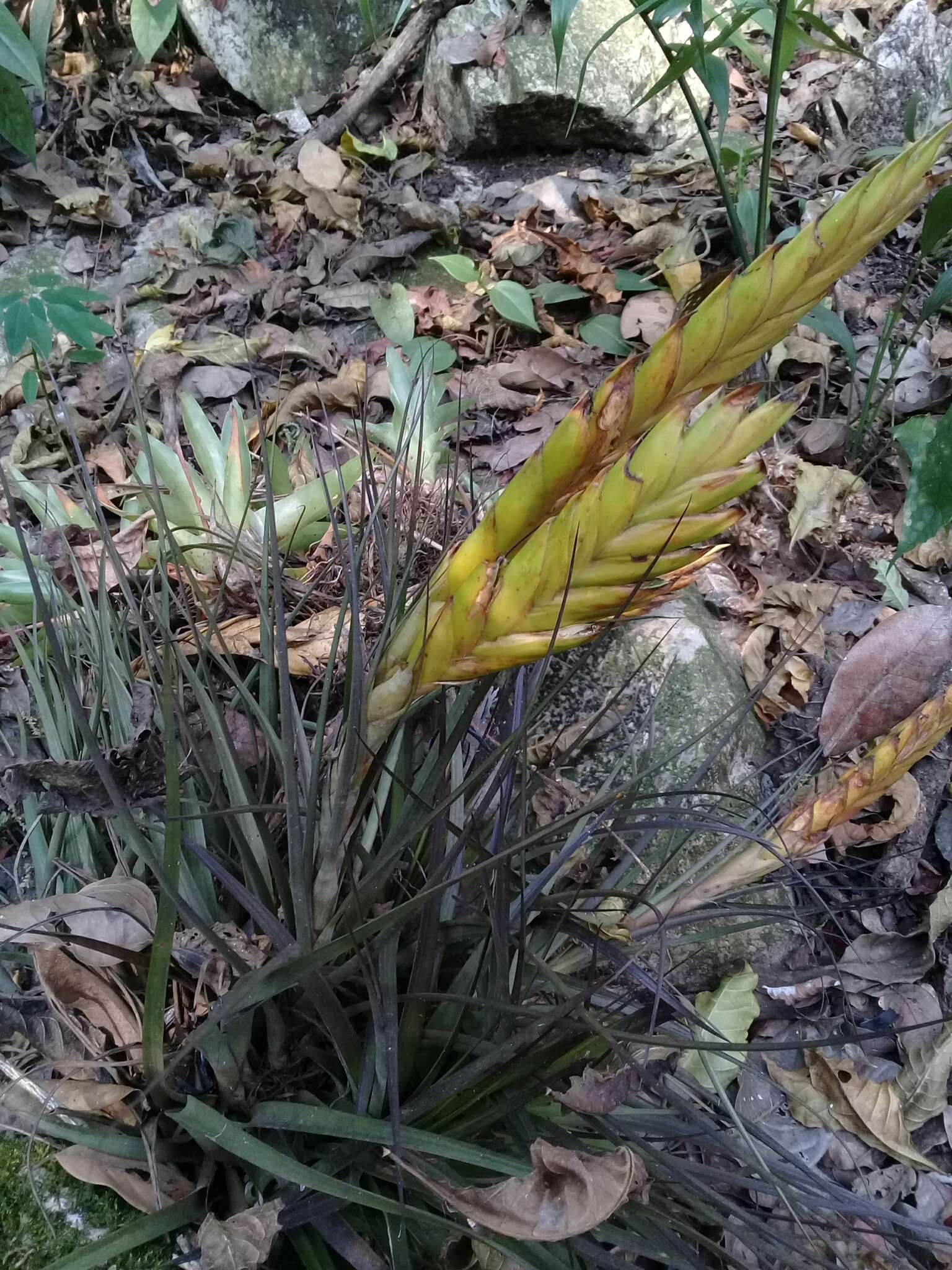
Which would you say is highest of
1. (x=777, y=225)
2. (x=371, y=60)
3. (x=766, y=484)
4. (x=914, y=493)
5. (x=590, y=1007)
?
(x=371, y=60)

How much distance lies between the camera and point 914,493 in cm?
96

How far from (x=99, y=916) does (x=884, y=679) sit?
984mm

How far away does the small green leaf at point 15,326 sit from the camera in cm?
148

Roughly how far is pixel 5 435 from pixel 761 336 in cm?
188

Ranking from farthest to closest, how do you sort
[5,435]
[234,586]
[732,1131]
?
[5,435], [234,586], [732,1131]

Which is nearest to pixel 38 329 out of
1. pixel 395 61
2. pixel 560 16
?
pixel 560 16

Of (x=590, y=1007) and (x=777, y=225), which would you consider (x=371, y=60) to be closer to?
(x=777, y=225)

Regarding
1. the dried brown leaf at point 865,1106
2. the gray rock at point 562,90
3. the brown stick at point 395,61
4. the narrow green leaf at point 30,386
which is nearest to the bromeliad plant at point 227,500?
the narrow green leaf at point 30,386

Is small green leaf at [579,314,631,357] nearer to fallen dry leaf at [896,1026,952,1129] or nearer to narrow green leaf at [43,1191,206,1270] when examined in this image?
fallen dry leaf at [896,1026,952,1129]

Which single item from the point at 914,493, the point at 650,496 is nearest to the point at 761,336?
the point at 650,496

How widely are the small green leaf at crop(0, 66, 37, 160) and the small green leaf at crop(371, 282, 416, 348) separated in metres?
0.79

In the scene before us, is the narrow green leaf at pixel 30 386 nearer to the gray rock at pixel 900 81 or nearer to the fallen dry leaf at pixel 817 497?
the fallen dry leaf at pixel 817 497

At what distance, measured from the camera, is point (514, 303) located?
196 cm

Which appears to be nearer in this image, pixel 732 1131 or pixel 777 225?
pixel 732 1131
